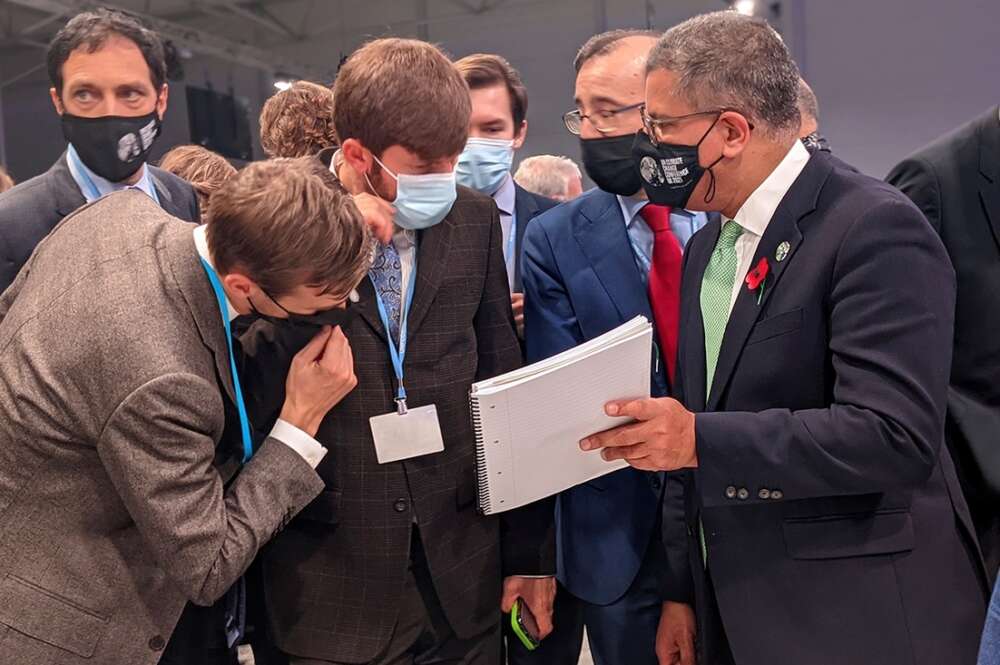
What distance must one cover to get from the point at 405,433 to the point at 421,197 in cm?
43

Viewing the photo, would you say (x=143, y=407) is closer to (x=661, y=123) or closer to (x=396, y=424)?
(x=396, y=424)

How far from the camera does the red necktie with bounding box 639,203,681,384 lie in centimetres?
183

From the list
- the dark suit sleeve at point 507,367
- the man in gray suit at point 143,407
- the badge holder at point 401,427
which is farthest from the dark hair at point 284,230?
the dark suit sleeve at point 507,367

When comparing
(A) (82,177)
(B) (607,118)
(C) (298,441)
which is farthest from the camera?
(A) (82,177)

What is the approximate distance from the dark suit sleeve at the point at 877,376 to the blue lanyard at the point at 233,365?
0.81m

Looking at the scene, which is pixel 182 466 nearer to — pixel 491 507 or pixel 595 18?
pixel 491 507

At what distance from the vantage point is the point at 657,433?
53.6 inches

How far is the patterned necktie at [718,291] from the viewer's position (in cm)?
153

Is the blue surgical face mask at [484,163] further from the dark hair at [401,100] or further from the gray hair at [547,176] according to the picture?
the gray hair at [547,176]

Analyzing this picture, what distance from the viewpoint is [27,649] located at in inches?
50.3

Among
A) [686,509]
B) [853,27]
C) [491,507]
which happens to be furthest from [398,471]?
[853,27]

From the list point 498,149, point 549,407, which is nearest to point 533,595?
point 549,407

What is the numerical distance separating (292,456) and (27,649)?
474 millimetres

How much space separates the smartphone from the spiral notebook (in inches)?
14.9
